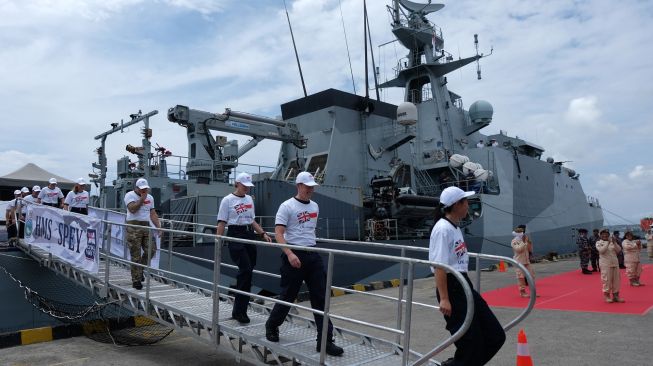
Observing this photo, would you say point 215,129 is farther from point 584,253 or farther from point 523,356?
point 584,253

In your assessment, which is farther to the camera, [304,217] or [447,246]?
[304,217]

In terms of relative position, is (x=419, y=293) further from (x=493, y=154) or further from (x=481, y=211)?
(x=493, y=154)

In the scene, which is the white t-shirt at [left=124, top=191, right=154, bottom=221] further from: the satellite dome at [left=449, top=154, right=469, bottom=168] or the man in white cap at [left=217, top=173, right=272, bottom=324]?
the satellite dome at [left=449, top=154, right=469, bottom=168]

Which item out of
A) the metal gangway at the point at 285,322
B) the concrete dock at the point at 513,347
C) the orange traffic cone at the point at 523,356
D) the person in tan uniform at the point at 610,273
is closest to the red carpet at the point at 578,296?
the person in tan uniform at the point at 610,273

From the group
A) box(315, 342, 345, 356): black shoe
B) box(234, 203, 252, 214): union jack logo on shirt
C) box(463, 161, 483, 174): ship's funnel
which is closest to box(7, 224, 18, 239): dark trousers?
box(234, 203, 252, 214): union jack logo on shirt

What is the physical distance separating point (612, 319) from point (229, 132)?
9108 millimetres

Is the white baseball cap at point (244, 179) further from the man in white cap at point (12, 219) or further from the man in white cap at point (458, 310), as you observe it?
the man in white cap at point (12, 219)

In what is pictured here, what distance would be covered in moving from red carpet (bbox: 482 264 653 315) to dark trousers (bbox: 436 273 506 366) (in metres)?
5.78

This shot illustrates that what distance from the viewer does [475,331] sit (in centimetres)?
320

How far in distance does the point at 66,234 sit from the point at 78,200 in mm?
1774

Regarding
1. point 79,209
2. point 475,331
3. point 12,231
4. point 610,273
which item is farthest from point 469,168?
point 475,331

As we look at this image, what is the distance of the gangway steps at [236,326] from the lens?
13.8 ft

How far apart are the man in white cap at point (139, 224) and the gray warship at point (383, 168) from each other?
328 centimetres

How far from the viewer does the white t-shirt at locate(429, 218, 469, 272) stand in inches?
131
